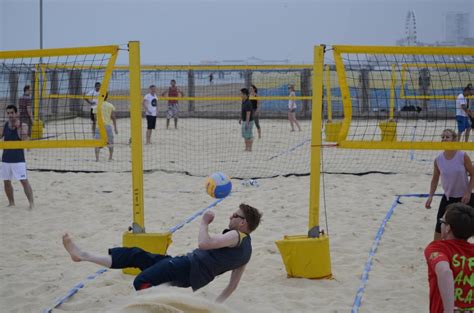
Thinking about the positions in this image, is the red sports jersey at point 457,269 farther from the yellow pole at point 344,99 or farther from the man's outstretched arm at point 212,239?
the yellow pole at point 344,99

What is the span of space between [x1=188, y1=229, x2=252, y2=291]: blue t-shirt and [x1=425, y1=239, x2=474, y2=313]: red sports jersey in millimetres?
1617

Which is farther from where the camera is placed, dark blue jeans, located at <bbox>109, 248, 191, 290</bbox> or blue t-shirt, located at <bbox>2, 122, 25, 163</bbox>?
blue t-shirt, located at <bbox>2, 122, 25, 163</bbox>

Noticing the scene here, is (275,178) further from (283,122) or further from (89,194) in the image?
(283,122)

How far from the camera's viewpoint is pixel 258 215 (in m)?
4.81

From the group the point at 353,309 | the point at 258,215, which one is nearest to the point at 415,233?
the point at 353,309

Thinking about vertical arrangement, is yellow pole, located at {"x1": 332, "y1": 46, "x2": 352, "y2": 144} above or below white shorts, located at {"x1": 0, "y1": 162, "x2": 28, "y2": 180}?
above

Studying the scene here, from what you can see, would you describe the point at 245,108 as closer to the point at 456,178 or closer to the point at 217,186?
the point at 456,178

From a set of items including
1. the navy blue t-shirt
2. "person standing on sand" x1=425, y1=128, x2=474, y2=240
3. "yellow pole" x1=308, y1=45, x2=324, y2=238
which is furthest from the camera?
the navy blue t-shirt

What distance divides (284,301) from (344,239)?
2.01m

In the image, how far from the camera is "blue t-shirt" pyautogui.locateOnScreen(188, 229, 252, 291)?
15.2 feet

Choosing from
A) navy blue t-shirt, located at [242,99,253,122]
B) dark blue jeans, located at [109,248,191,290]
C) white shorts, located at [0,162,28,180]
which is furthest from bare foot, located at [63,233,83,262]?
navy blue t-shirt, located at [242,99,253,122]

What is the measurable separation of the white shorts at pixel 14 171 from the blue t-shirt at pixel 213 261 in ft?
14.9

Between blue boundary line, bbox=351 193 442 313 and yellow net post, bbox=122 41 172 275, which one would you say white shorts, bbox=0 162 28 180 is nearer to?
yellow net post, bbox=122 41 172 275

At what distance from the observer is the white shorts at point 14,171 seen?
850 cm
